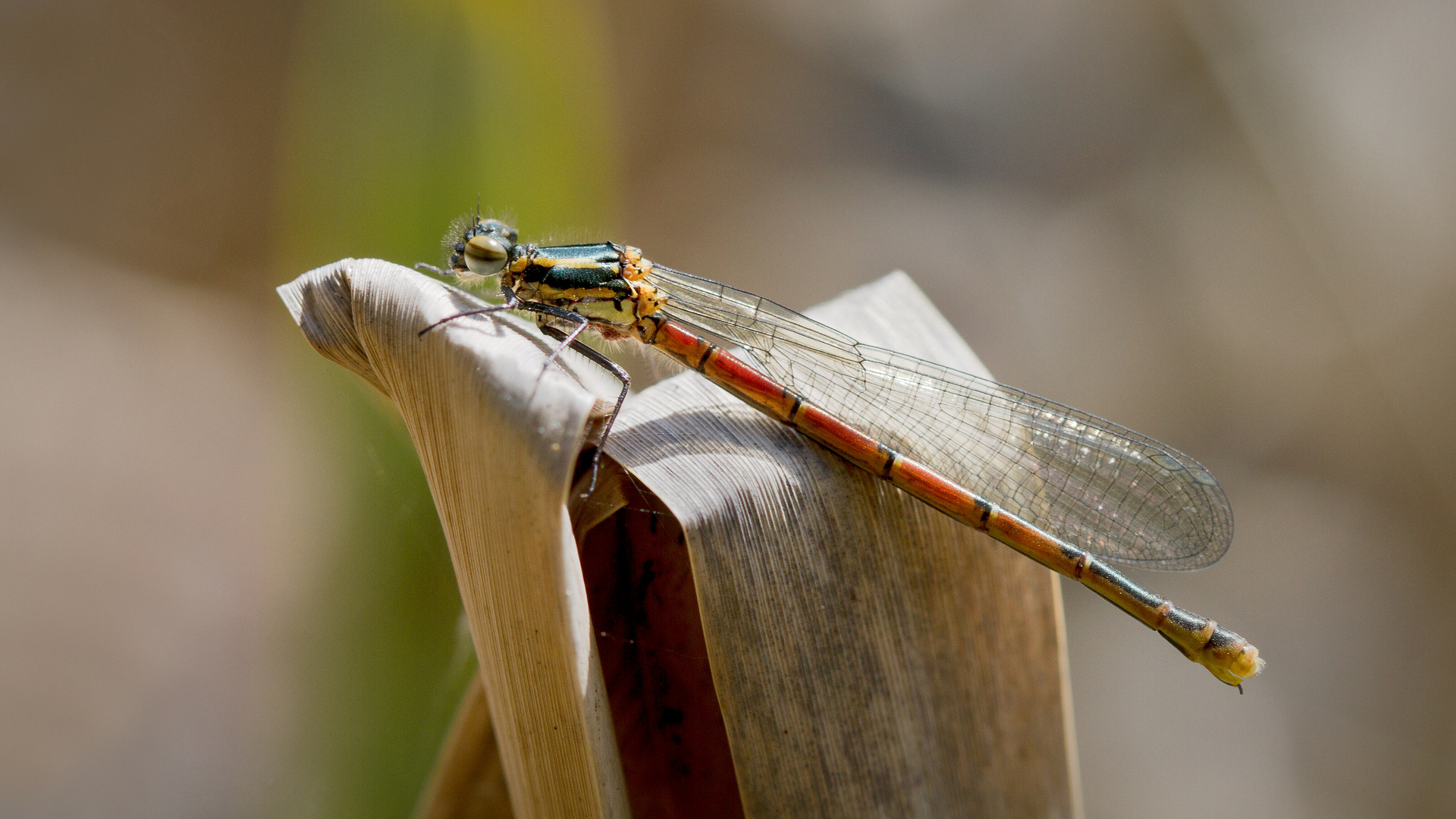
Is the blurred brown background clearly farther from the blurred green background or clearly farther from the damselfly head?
the damselfly head

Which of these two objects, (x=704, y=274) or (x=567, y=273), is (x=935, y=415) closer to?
(x=567, y=273)

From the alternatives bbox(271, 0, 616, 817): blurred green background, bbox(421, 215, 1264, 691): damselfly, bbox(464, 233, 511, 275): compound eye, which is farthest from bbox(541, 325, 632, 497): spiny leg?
bbox(271, 0, 616, 817): blurred green background

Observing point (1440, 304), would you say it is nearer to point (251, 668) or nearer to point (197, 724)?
point (251, 668)

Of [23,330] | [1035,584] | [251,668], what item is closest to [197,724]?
[251,668]

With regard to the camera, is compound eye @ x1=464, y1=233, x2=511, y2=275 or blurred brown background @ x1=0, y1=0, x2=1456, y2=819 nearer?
compound eye @ x1=464, y1=233, x2=511, y2=275

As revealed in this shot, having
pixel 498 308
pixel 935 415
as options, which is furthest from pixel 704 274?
pixel 498 308

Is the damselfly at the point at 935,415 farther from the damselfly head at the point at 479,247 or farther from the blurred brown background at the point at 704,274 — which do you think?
the blurred brown background at the point at 704,274

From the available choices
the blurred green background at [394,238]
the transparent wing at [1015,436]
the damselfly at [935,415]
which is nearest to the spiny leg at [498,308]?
the damselfly at [935,415]
